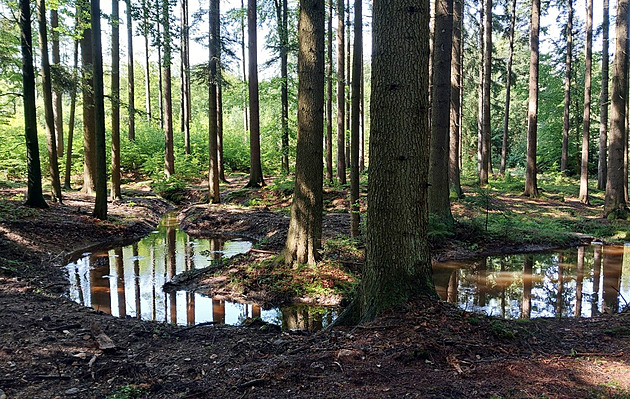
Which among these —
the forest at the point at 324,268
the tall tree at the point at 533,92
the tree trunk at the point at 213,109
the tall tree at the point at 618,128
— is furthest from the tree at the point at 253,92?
the tall tree at the point at 618,128

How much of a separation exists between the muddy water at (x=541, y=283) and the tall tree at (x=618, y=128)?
400 cm

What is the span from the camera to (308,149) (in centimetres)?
777

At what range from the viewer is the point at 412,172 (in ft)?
14.7

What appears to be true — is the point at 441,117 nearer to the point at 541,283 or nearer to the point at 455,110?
the point at 455,110

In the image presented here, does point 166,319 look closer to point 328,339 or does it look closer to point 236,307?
point 236,307

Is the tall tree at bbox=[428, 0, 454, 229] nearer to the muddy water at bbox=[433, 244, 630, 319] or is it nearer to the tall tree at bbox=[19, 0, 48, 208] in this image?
the muddy water at bbox=[433, 244, 630, 319]

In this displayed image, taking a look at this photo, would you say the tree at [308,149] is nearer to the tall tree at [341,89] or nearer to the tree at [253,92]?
the tall tree at [341,89]

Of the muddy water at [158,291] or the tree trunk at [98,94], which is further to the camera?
the tree trunk at [98,94]

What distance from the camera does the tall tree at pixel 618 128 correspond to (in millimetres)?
14430

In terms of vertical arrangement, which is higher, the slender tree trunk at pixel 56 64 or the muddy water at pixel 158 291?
the slender tree trunk at pixel 56 64

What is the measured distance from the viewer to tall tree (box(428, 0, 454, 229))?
1165 cm

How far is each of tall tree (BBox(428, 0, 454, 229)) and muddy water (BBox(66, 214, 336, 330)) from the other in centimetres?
541

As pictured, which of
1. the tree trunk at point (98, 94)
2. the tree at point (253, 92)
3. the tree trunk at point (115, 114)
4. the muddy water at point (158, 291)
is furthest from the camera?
the tree at point (253, 92)

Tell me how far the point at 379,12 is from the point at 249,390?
3782 mm
